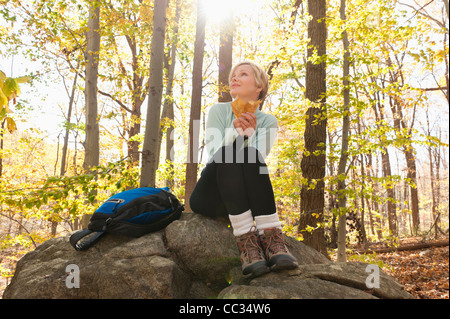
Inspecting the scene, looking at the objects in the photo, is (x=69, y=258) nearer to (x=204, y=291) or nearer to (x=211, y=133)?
(x=204, y=291)

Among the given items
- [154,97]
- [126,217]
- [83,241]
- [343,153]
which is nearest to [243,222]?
[126,217]

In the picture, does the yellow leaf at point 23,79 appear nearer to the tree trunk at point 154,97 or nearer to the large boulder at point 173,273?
the large boulder at point 173,273

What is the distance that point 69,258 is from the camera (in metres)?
2.21

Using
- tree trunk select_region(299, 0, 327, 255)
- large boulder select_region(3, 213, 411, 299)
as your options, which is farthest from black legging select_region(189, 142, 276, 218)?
tree trunk select_region(299, 0, 327, 255)

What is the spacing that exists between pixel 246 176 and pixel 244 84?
86 centimetres

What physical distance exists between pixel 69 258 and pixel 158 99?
216 centimetres

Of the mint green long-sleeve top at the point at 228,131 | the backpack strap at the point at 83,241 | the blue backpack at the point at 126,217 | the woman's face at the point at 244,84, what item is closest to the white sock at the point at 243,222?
the mint green long-sleeve top at the point at 228,131

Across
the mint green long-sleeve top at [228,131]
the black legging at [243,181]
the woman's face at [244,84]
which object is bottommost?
the black legging at [243,181]

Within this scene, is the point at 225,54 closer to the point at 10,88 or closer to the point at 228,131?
the point at 228,131

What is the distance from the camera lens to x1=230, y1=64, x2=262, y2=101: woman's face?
7.88ft

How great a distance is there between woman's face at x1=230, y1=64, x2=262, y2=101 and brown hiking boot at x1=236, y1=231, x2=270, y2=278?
3.97 ft

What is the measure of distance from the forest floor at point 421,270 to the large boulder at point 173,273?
7.88 feet

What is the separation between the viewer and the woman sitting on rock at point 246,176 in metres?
2.03
